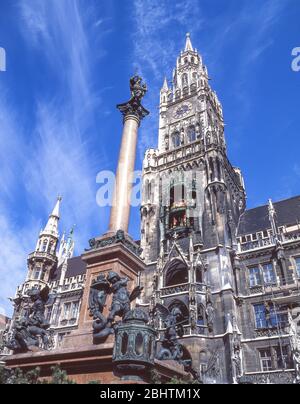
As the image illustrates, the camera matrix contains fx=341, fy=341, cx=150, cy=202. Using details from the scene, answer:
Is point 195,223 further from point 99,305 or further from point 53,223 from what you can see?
point 53,223

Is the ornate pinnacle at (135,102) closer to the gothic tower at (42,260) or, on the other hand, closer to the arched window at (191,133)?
the arched window at (191,133)

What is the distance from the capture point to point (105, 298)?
1050 cm

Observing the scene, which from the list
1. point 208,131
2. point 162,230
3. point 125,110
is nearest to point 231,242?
→ point 162,230

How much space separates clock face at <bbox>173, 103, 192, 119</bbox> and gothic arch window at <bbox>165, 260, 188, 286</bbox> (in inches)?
914

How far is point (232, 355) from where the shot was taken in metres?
24.2

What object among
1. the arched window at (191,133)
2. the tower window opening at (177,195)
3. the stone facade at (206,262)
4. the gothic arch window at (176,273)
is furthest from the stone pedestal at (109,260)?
the arched window at (191,133)

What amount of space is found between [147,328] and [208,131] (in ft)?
111

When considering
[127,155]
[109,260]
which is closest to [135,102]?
[127,155]

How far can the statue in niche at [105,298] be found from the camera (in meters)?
9.53

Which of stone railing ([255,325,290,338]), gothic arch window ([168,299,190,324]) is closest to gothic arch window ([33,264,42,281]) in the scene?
gothic arch window ([168,299,190,324])

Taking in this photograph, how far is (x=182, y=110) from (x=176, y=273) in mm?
24632

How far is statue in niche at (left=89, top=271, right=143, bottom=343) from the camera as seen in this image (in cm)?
953

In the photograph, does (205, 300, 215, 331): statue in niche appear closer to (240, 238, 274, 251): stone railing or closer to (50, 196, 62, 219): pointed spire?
(240, 238, 274, 251): stone railing
